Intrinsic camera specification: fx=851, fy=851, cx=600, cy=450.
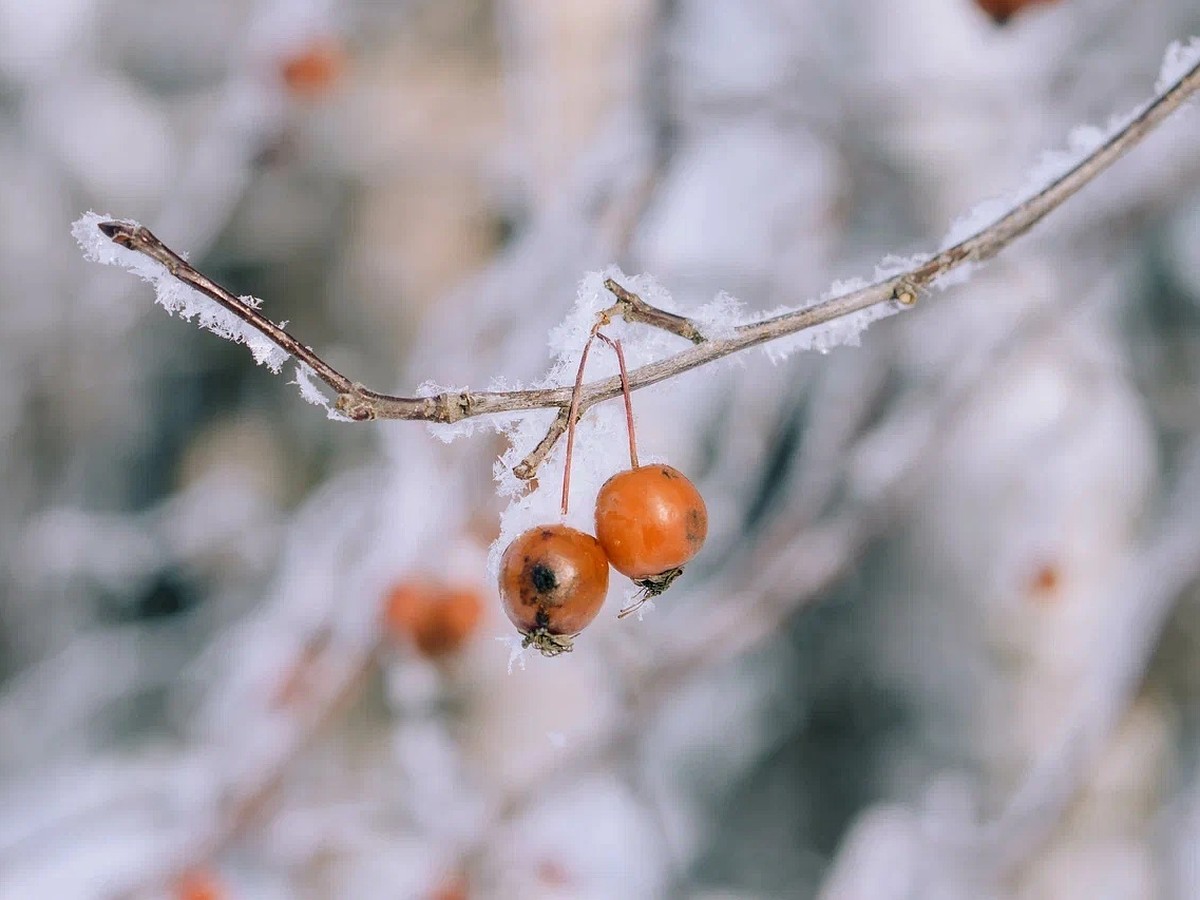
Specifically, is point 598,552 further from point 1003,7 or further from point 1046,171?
point 1003,7

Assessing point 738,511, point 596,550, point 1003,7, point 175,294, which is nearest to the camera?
point 175,294

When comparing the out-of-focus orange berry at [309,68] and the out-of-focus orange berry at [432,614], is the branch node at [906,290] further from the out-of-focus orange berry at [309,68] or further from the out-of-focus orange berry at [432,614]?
the out-of-focus orange berry at [309,68]

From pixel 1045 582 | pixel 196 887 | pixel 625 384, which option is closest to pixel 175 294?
pixel 625 384

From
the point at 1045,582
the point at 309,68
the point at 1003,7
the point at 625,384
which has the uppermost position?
the point at 309,68

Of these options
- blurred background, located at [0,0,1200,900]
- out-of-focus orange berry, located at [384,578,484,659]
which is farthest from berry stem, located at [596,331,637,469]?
out-of-focus orange berry, located at [384,578,484,659]

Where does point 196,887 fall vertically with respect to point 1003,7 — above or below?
below

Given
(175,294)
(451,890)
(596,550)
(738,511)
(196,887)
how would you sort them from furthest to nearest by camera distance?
(738,511) → (451,890) → (196,887) → (596,550) → (175,294)

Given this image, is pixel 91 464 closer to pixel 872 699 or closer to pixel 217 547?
pixel 217 547

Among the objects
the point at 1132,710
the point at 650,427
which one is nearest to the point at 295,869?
the point at 650,427
